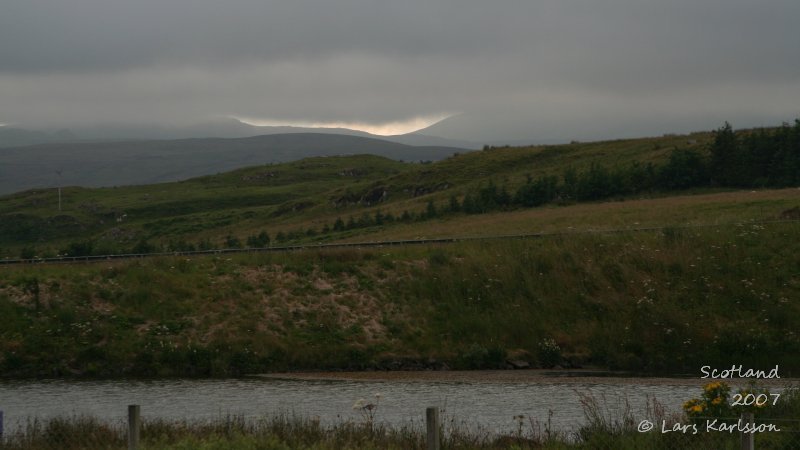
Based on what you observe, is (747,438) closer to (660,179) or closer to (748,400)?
(748,400)

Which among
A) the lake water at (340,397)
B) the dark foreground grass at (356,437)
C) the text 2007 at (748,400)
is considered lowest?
the lake water at (340,397)

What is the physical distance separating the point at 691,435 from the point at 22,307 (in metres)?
35.8

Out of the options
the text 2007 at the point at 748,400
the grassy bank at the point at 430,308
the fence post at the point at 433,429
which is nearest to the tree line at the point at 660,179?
the grassy bank at the point at 430,308

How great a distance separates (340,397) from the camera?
3447 cm

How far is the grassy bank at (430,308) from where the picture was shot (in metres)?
42.5

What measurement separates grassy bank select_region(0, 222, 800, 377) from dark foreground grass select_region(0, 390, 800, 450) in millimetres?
20779

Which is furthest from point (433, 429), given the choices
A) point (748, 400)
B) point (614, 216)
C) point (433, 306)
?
point (614, 216)

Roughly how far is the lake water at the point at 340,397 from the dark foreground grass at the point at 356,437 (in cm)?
577

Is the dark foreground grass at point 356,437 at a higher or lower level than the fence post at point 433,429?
lower

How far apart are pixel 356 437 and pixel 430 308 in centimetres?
2749

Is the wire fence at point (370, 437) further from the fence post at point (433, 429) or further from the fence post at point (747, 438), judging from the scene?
the fence post at point (747, 438)

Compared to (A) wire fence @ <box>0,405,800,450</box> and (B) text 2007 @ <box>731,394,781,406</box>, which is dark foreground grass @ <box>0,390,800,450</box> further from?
(B) text 2007 @ <box>731,394,781,406</box>

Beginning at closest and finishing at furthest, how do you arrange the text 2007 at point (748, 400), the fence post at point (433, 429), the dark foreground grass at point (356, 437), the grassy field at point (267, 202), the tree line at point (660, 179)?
the fence post at point (433, 429), the dark foreground grass at point (356, 437), the text 2007 at point (748, 400), the tree line at point (660, 179), the grassy field at point (267, 202)

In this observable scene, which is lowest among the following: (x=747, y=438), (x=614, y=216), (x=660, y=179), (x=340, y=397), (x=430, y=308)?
(x=340, y=397)
